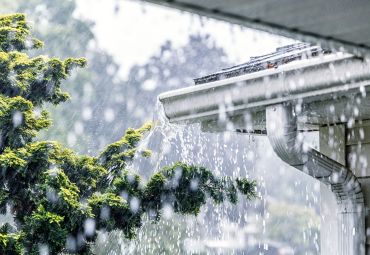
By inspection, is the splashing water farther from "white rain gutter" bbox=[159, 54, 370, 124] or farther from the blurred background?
"white rain gutter" bbox=[159, 54, 370, 124]

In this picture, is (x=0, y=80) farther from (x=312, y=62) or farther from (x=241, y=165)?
(x=241, y=165)

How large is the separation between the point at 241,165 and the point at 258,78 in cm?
1434

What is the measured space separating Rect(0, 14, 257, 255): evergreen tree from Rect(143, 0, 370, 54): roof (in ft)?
11.4

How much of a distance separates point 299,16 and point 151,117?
1520cm

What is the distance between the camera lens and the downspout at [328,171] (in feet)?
9.32

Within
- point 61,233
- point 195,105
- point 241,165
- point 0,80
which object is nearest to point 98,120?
point 241,165

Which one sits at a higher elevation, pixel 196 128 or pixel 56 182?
pixel 196 128

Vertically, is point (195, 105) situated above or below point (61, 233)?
above

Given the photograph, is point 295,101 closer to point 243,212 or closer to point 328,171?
point 328,171

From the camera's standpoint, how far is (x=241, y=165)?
17047 millimetres

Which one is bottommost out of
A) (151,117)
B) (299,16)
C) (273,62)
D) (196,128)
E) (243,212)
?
(243,212)

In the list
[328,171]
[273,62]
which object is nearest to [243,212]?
[328,171]

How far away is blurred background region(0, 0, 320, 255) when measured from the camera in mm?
15164

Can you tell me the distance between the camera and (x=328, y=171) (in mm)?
3086
